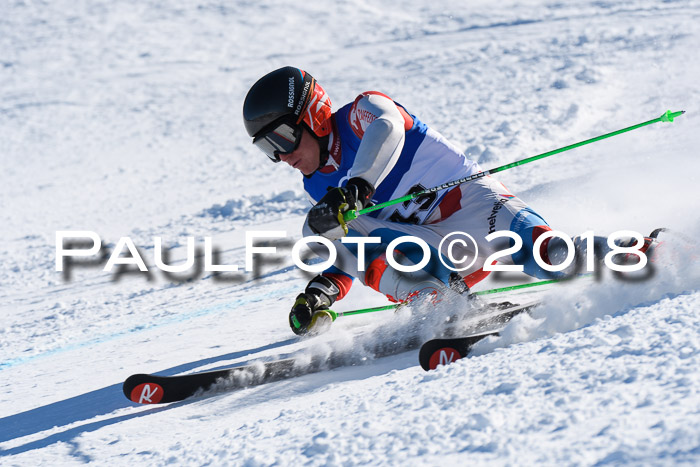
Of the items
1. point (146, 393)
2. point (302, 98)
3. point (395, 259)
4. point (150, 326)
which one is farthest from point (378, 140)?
point (150, 326)

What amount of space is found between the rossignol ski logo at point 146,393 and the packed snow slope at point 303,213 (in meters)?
0.05

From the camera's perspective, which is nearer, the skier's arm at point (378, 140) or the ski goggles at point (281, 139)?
the skier's arm at point (378, 140)

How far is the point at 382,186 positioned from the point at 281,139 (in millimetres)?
566

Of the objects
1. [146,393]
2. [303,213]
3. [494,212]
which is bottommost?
[146,393]

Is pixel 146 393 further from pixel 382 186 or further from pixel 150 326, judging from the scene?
pixel 150 326

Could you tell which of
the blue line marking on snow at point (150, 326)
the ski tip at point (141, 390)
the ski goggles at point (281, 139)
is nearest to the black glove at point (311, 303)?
the ski goggles at point (281, 139)

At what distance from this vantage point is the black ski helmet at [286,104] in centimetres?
337

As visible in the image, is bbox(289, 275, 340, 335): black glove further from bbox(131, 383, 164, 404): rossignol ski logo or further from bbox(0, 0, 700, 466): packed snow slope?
bbox(131, 383, 164, 404): rossignol ski logo

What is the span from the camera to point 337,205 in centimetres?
304

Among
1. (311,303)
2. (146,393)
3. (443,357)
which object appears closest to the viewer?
(443,357)

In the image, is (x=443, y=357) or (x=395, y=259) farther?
(x=395, y=259)

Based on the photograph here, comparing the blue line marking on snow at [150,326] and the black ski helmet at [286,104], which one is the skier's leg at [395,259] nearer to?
the black ski helmet at [286,104]

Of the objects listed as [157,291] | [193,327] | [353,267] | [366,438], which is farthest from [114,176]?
[366,438]

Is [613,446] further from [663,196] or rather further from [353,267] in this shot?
[663,196]
